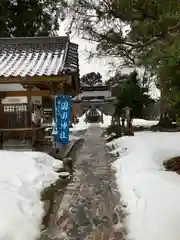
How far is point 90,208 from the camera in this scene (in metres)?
5.69

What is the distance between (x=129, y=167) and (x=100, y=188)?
5.55 feet

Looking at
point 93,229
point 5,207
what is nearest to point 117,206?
point 93,229

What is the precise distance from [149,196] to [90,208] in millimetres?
989

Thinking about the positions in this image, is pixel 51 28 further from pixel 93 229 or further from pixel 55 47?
pixel 93 229

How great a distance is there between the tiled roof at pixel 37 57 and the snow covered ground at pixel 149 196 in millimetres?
3520

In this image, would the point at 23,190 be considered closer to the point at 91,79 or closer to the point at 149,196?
the point at 149,196

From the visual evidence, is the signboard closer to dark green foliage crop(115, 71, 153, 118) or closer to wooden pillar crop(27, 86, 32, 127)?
wooden pillar crop(27, 86, 32, 127)

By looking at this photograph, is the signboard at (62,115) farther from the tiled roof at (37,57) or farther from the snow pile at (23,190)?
the snow pile at (23,190)

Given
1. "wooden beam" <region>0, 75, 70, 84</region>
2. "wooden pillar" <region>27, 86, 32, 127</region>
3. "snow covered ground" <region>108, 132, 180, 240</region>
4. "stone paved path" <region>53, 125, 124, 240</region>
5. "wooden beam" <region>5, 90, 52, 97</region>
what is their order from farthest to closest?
"wooden beam" <region>5, 90, 52, 97</region>
"wooden pillar" <region>27, 86, 32, 127</region>
"wooden beam" <region>0, 75, 70, 84</region>
"stone paved path" <region>53, 125, 124, 240</region>
"snow covered ground" <region>108, 132, 180, 240</region>

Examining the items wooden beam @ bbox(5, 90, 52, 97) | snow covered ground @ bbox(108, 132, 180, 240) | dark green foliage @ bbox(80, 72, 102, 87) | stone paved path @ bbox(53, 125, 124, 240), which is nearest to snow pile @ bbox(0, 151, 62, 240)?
stone paved path @ bbox(53, 125, 124, 240)

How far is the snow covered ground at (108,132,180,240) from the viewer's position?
14.4 feet

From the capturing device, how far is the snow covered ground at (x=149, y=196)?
4379 millimetres

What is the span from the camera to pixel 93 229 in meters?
4.75

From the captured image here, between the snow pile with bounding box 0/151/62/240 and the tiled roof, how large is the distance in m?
2.63
